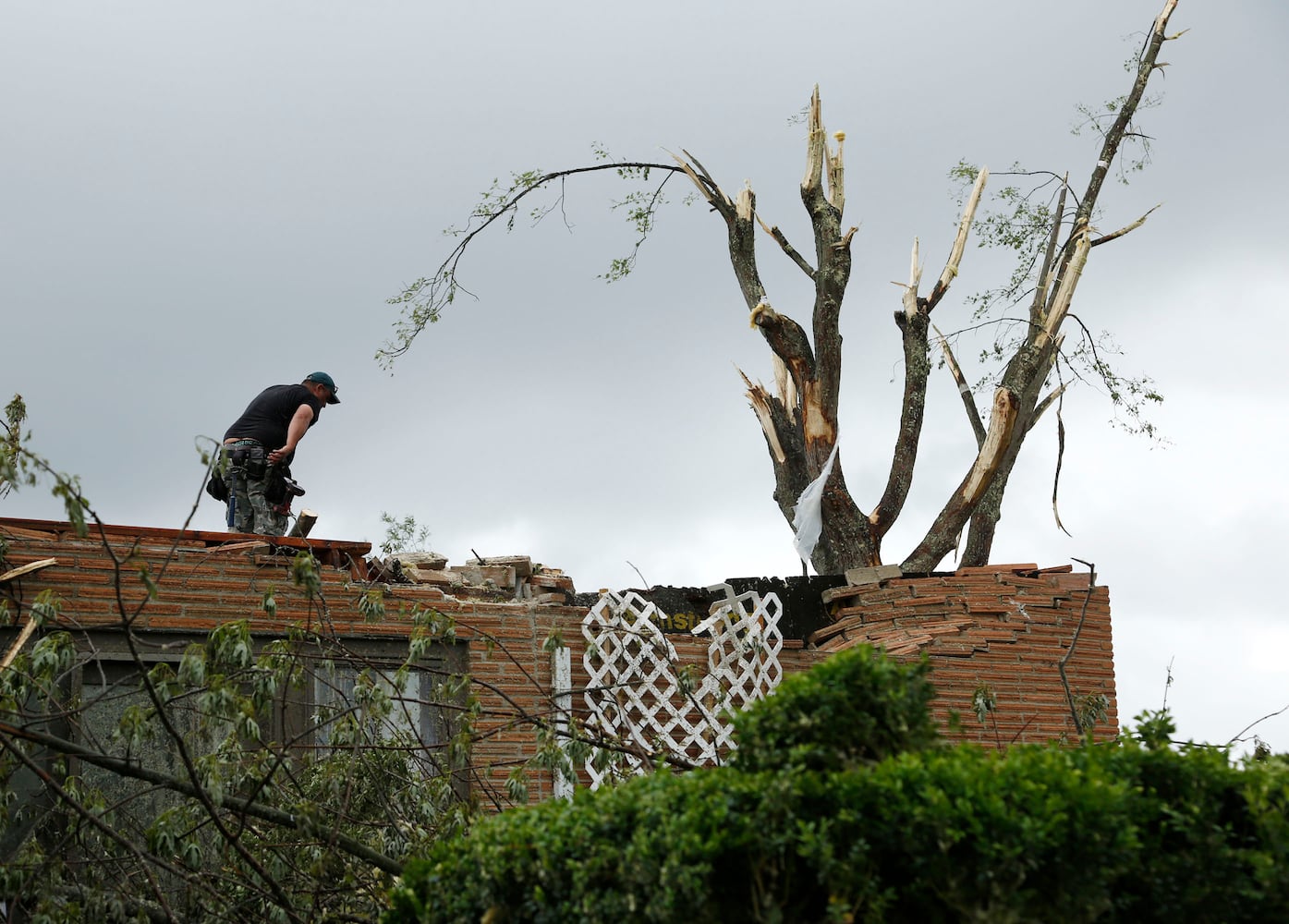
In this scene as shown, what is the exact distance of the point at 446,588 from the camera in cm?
872

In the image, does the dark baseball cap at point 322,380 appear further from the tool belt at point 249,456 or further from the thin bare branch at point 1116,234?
the thin bare branch at point 1116,234

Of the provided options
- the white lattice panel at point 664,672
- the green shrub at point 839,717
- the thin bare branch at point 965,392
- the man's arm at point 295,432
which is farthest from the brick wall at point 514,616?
the thin bare branch at point 965,392

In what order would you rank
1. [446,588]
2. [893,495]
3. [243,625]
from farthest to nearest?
[893,495] < [446,588] < [243,625]

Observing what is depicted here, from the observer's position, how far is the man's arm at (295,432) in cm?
972

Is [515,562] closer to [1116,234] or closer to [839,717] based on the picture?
[839,717]

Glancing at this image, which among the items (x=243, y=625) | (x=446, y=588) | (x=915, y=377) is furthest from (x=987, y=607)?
(x=243, y=625)

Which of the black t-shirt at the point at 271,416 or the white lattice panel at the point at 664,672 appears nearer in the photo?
the white lattice panel at the point at 664,672

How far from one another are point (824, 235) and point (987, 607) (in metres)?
6.07

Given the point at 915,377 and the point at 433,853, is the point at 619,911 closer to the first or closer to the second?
the point at 433,853

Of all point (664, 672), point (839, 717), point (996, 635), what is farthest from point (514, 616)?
point (839, 717)

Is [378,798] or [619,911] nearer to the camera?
[619,911]

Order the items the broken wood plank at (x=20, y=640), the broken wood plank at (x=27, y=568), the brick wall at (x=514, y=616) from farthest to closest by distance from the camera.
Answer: the brick wall at (x=514, y=616) < the broken wood plank at (x=27, y=568) < the broken wood plank at (x=20, y=640)

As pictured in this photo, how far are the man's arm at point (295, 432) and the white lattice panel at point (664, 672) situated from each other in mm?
2726

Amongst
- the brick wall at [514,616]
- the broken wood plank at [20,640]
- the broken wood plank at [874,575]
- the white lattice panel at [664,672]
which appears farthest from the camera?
the broken wood plank at [874,575]
